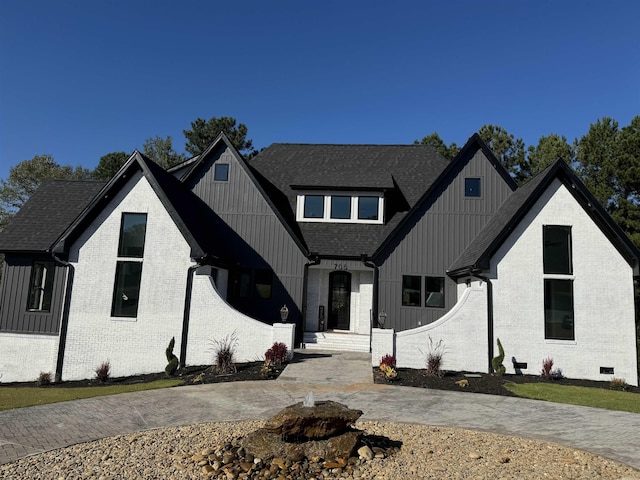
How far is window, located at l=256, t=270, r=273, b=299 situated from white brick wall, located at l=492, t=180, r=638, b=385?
9.18 meters

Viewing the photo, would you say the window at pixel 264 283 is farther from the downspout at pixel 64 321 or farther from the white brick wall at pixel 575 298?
the white brick wall at pixel 575 298

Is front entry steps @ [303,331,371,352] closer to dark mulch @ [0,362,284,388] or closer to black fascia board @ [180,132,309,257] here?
black fascia board @ [180,132,309,257]

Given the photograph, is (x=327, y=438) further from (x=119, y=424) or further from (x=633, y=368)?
(x=633, y=368)

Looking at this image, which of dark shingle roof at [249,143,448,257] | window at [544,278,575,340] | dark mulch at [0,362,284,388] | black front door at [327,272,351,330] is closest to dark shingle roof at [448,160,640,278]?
window at [544,278,575,340]

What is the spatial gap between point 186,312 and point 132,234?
369 centimetres

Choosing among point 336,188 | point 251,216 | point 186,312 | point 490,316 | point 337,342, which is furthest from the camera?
point 336,188

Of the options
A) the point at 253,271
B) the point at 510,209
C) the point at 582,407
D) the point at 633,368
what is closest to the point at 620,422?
the point at 582,407

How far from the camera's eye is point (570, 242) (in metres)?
14.1

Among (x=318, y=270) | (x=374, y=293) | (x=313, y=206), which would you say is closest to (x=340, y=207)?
(x=313, y=206)

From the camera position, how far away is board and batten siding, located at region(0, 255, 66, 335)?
52.4ft

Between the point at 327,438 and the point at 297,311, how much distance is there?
37.4 ft

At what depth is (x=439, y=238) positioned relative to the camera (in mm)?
17453

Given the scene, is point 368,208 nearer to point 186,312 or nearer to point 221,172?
point 221,172

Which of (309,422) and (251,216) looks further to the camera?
(251,216)
